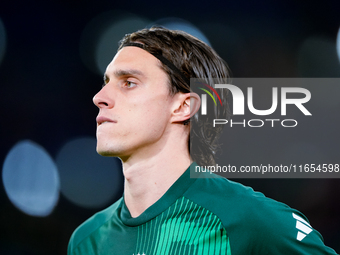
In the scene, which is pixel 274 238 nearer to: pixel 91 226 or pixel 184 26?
pixel 91 226

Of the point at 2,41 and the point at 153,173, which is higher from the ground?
the point at 2,41

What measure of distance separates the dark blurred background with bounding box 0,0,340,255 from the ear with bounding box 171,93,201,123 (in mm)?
1886

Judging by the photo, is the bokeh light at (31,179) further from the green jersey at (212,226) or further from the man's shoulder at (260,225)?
the man's shoulder at (260,225)

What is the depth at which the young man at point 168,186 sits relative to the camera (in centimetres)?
139

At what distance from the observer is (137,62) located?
1.66m

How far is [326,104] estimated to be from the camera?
3.47 m

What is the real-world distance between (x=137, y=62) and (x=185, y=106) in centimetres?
36

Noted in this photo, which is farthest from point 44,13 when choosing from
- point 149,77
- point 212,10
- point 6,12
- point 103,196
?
point 149,77

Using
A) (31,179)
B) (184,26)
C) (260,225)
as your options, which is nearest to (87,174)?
(31,179)

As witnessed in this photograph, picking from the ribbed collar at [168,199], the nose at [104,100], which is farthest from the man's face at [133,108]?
the ribbed collar at [168,199]

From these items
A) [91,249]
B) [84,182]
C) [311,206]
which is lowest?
[311,206]

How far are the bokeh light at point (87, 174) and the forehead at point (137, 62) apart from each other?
237 centimetres

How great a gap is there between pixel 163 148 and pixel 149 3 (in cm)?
289

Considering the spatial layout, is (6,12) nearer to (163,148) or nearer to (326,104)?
(163,148)
